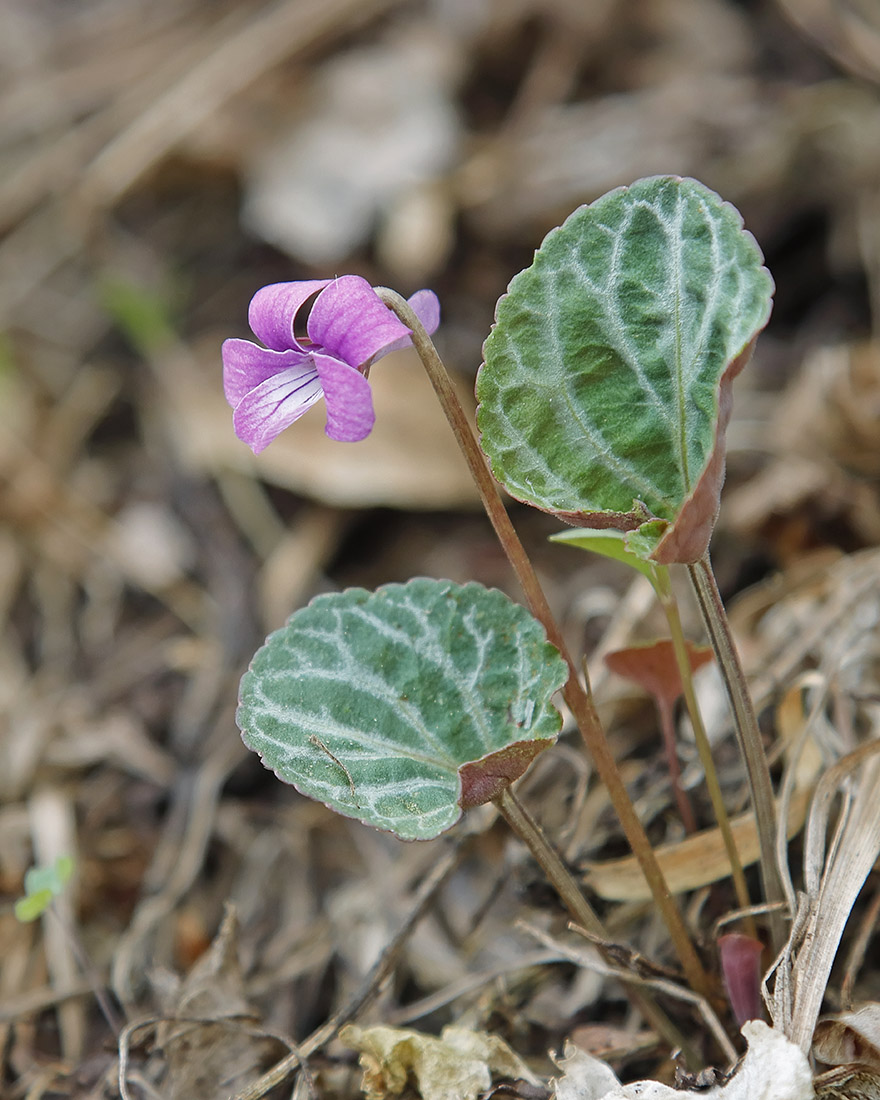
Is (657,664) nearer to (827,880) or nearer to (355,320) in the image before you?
(827,880)

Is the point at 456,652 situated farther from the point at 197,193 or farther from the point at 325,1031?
the point at 197,193

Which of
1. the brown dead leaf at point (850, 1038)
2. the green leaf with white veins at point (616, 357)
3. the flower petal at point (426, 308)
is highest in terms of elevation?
the flower petal at point (426, 308)

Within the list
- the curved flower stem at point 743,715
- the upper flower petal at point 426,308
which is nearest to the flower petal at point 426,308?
the upper flower petal at point 426,308

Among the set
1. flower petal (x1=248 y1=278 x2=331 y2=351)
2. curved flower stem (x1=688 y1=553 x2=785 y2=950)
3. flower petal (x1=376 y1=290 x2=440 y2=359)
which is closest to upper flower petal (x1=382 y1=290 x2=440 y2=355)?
flower petal (x1=376 y1=290 x2=440 y2=359)

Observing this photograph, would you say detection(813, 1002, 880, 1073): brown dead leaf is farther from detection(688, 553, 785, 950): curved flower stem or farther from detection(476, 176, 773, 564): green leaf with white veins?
detection(476, 176, 773, 564): green leaf with white veins

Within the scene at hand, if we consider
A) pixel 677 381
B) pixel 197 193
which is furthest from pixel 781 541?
pixel 197 193

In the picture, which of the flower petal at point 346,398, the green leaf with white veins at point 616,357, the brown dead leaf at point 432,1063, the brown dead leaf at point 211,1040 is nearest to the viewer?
the flower petal at point 346,398

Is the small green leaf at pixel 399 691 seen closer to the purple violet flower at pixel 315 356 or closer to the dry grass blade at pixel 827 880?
the purple violet flower at pixel 315 356
